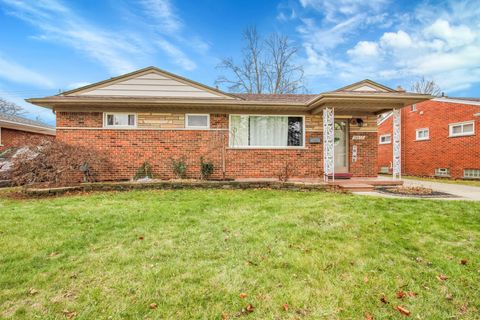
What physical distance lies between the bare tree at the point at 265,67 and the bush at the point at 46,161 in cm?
1724

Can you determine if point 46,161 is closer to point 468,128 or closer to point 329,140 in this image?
point 329,140

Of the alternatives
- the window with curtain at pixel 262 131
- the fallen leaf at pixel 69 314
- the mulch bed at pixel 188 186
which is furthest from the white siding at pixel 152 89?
the fallen leaf at pixel 69 314

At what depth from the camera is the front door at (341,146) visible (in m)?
9.73

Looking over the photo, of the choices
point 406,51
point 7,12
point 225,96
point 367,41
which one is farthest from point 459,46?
point 7,12

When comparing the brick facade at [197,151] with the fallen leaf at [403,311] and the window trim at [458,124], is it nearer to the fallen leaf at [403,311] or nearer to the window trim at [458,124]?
the window trim at [458,124]

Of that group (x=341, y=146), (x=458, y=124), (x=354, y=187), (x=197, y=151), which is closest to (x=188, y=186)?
(x=197, y=151)

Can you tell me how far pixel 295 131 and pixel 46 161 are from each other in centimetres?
817

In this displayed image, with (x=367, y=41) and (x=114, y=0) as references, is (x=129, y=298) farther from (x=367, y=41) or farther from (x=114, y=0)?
(x=367, y=41)

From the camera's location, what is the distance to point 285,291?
8.10ft

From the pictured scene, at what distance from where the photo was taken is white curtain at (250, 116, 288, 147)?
935 centimetres

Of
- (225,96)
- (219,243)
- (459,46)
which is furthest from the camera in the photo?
(459,46)

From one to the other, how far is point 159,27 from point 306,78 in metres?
13.6

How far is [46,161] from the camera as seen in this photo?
723 centimetres

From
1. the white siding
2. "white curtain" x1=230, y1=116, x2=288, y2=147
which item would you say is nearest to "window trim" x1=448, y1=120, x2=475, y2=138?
"white curtain" x1=230, y1=116, x2=288, y2=147
